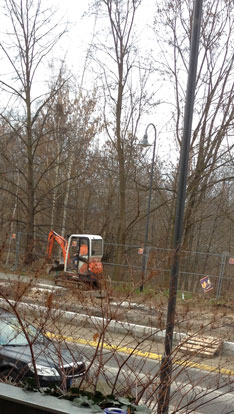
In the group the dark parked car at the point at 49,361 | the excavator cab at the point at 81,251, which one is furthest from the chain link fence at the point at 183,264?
the dark parked car at the point at 49,361

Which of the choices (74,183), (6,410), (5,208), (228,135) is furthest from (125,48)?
(6,410)

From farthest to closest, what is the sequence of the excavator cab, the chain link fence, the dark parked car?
the excavator cab, the chain link fence, the dark parked car

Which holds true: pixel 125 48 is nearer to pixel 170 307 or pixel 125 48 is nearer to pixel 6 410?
pixel 170 307

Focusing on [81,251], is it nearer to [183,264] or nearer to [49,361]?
[183,264]

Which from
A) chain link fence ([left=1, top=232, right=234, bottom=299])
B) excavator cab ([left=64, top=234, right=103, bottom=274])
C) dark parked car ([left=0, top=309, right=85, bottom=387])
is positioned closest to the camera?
dark parked car ([left=0, top=309, right=85, bottom=387])

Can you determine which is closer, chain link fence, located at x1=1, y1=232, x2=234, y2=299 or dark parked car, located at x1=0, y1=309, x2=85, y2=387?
dark parked car, located at x1=0, y1=309, x2=85, y2=387

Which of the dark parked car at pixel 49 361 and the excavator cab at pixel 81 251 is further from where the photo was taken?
the excavator cab at pixel 81 251

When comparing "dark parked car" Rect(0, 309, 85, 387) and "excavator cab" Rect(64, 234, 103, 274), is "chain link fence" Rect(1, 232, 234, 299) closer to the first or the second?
"excavator cab" Rect(64, 234, 103, 274)

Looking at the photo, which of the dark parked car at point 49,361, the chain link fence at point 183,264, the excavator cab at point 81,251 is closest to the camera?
the dark parked car at point 49,361

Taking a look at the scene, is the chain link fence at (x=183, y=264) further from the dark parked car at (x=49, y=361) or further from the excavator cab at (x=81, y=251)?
the dark parked car at (x=49, y=361)

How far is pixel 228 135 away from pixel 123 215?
733 centimetres

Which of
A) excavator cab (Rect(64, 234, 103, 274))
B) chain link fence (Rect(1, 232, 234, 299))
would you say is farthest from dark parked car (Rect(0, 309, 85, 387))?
excavator cab (Rect(64, 234, 103, 274))

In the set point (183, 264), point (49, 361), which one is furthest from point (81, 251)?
point (49, 361)

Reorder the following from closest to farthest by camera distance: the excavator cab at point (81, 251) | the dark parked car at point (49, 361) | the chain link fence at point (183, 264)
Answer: the dark parked car at point (49, 361) < the chain link fence at point (183, 264) < the excavator cab at point (81, 251)
